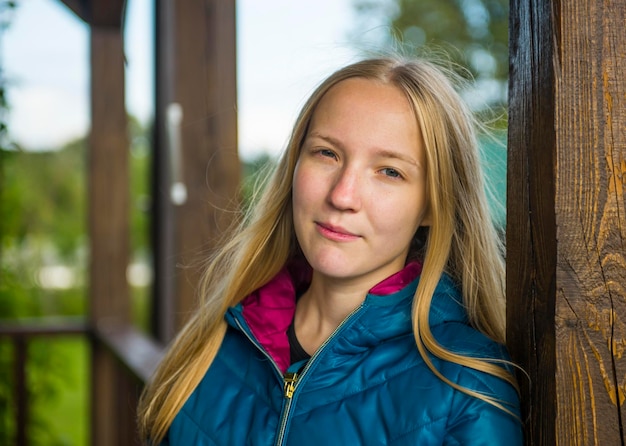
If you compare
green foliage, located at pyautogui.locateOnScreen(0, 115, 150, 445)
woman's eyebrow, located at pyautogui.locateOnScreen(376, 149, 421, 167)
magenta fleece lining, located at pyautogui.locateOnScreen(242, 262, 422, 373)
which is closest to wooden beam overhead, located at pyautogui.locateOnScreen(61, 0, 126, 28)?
green foliage, located at pyautogui.locateOnScreen(0, 115, 150, 445)

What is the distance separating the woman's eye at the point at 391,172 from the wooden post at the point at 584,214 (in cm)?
33

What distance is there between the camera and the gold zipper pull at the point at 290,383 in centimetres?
121

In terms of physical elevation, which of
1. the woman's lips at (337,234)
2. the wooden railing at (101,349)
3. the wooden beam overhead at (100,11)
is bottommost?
the wooden railing at (101,349)

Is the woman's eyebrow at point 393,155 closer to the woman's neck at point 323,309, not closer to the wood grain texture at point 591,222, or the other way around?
the woman's neck at point 323,309

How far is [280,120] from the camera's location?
22.1ft

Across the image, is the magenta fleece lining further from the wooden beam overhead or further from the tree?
the tree

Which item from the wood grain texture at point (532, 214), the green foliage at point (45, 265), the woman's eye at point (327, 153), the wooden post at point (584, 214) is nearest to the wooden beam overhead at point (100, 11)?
the green foliage at point (45, 265)

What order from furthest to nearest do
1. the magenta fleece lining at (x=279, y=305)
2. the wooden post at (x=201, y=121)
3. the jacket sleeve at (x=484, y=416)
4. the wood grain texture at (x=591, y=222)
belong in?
1. the wooden post at (x=201, y=121)
2. the magenta fleece lining at (x=279, y=305)
3. the jacket sleeve at (x=484, y=416)
4. the wood grain texture at (x=591, y=222)

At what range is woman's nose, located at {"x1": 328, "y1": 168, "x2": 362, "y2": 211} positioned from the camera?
121 centimetres

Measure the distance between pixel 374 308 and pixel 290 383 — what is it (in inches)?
7.2

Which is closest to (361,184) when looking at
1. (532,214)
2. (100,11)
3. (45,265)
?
(532,214)

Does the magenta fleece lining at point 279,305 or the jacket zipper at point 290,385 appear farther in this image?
the magenta fleece lining at point 279,305

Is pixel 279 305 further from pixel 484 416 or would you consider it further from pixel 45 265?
pixel 45 265

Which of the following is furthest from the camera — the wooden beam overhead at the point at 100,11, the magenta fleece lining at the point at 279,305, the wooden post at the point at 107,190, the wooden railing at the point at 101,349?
the wooden post at the point at 107,190
